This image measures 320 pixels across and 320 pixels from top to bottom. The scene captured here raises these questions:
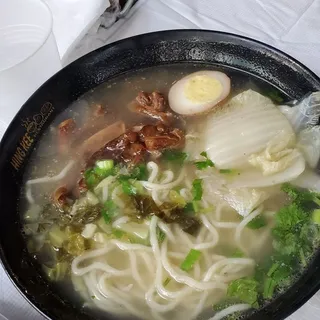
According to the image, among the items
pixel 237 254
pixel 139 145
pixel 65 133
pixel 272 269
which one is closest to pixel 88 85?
pixel 65 133

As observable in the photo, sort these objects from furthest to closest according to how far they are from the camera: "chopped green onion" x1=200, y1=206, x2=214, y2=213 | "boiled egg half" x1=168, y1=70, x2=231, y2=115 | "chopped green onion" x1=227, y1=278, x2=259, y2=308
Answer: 1. "boiled egg half" x1=168, y1=70, x2=231, y2=115
2. "chopped green onion" x1=200, y1=206, x2=214, y2=213
3. "chopped green onion" x1=227, y1=278, x2=259, y2=308

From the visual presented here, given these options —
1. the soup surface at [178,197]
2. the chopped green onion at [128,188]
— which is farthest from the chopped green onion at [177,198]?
the chopped green onion at [128,188]

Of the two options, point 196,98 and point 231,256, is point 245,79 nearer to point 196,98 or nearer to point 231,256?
point 196,98

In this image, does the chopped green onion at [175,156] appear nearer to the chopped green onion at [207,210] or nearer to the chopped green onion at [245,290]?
the chopped green onion at [207,210]

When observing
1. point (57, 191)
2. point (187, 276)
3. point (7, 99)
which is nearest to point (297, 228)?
point (187, 276)

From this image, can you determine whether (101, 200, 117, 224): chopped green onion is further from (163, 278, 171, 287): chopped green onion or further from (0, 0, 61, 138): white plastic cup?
(0, 0, 61, 138): white plastic cup

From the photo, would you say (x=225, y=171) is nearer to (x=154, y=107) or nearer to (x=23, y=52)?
(x=154, y=107)

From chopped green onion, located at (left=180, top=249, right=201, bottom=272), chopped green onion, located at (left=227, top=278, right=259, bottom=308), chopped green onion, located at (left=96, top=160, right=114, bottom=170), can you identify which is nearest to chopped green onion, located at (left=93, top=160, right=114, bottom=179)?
chopped green onion, located at (left=96, top=160, right=114, bottom=170)
